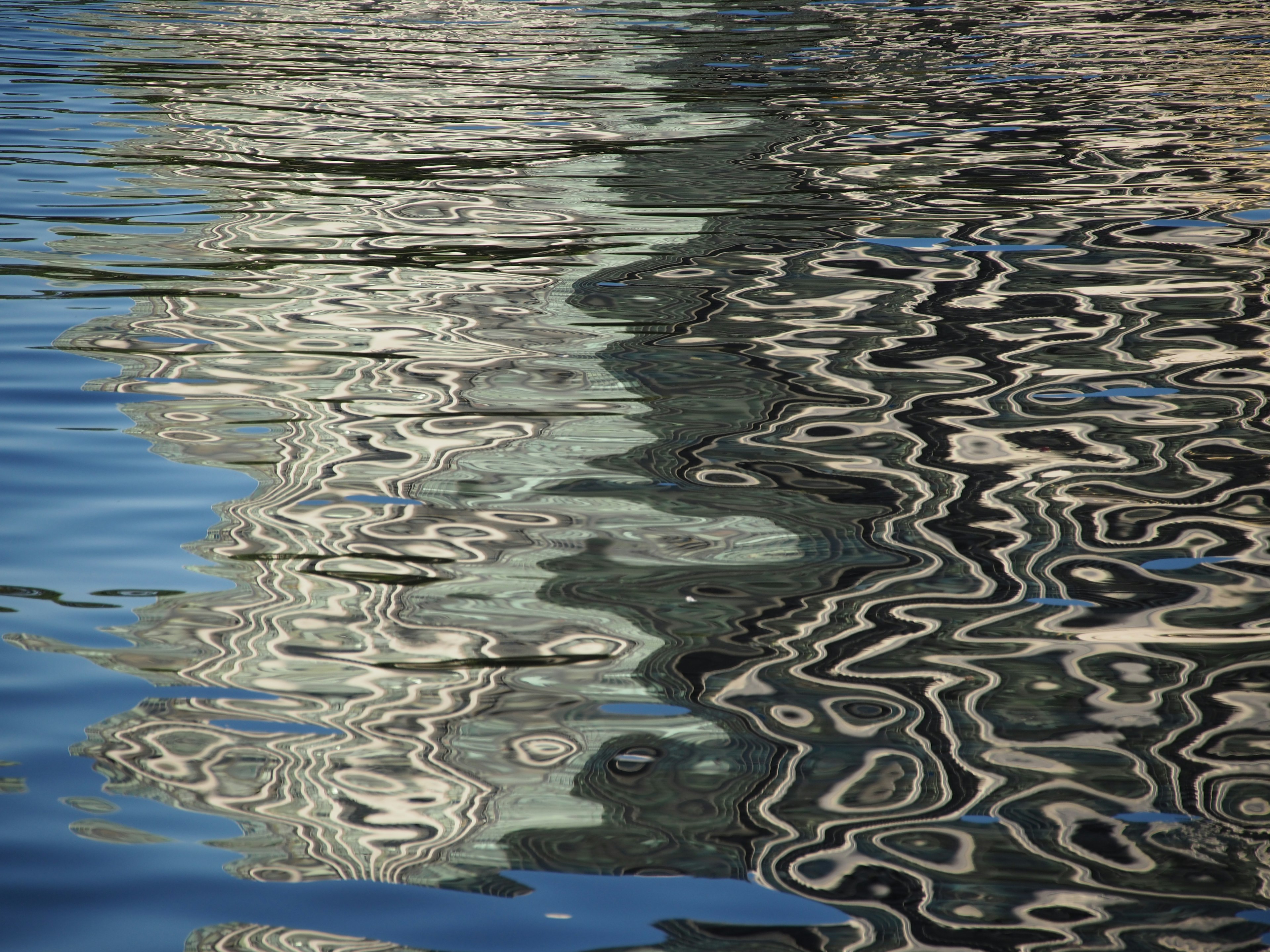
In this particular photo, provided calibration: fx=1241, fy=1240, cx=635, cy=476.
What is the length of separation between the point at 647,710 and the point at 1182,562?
117 cm

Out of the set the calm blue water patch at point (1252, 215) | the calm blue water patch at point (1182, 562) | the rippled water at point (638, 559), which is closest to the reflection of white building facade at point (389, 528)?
the rippled water at point (638, 559)

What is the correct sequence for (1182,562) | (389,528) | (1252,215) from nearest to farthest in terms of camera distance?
(1182,562) → (389,528) → (1252,215)

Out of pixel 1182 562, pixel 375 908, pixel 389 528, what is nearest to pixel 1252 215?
pixel 1182 562

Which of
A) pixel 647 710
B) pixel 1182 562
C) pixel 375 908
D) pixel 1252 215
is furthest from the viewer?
pixel 1252 215

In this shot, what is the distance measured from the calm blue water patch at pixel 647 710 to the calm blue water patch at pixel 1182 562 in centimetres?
104

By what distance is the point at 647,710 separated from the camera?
205 centimetres

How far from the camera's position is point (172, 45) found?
31.7 feet

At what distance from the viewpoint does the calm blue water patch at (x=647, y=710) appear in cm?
204

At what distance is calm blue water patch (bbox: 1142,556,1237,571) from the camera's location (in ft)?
8.05

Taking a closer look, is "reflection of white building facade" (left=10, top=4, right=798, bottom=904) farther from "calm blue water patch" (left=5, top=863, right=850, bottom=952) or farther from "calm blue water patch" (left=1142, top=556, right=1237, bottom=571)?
"calm blue water patch" (left=1142, top=556, right=1237, bottom=571)

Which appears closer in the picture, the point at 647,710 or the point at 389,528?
the point at 647,710

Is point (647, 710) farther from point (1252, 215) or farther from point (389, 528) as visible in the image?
point (1252, 215)

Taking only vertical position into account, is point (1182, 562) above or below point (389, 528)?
below

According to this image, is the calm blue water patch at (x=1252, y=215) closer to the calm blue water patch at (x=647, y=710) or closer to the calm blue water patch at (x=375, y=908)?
the calm blue water patch at (x=647, y=710)
